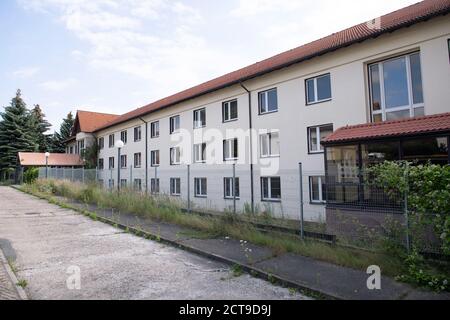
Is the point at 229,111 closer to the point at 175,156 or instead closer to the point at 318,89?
the point at 318,89

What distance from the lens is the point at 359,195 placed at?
7.87 meters

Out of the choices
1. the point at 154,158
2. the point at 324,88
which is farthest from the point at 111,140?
the point at 324,88

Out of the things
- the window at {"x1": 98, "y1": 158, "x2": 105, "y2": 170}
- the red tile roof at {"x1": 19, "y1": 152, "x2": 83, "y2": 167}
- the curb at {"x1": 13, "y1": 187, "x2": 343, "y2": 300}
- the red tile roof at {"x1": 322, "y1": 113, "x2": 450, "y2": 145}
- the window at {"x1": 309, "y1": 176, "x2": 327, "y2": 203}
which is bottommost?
the curb at {"x1": 13, "y1": 187, "x2": 343, "y2": 300}

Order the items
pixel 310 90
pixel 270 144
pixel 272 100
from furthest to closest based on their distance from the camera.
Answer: pixel 272 100, pixel 270 144, pixel 310 90

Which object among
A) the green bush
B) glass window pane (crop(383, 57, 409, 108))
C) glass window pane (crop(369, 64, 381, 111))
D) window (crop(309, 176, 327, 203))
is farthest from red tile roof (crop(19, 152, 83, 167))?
glass window pane (crop(383, 57, 409, 108))

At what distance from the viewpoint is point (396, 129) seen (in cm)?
864

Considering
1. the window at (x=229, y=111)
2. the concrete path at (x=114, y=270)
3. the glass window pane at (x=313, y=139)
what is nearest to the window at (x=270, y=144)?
the glass window pane at (x=313, y=139)

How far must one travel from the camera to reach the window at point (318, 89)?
43.4ft

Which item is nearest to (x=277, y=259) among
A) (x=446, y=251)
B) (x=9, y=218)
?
(x=446, y=251)

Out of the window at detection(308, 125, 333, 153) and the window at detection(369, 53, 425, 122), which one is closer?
the window at detection(369, 53, 425, 122)

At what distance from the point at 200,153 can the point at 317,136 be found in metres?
8.70

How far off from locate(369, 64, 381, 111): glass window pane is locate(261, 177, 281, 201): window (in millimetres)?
5415

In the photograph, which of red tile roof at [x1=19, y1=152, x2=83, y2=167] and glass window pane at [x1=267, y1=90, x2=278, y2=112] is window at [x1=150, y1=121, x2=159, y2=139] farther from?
red tile roof at [x1=19, y1=152, x2=83, y2=167]

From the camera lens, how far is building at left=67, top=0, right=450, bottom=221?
34.1 feet
